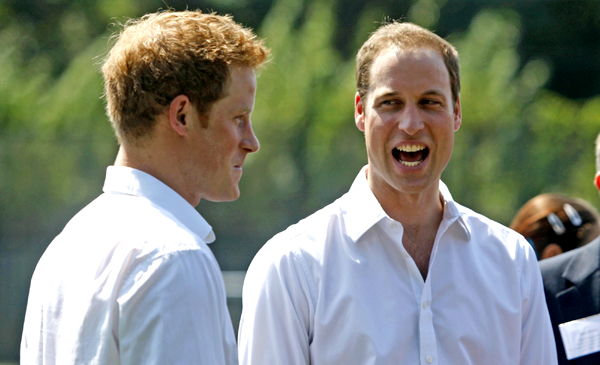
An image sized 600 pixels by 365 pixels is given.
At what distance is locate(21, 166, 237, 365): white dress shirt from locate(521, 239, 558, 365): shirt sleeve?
1285 millimetres

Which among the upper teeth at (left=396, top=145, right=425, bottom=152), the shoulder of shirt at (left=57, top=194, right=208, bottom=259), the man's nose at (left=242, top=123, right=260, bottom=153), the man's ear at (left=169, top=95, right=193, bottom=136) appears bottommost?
the shoulder of shirt at (left=57, top=194, right=208, bottom=259)

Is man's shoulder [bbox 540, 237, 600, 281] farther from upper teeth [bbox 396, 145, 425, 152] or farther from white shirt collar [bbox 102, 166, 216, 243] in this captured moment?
white shirt collar [bbox 102, 166, 216, 243]

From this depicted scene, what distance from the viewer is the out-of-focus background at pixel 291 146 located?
11914mm

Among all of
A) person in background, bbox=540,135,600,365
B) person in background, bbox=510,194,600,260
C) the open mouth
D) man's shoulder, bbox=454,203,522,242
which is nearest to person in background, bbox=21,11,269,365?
the open mouth

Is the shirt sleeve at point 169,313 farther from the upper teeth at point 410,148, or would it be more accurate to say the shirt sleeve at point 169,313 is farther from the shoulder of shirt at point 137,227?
the upper teeth at point 410,148

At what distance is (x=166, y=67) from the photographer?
189 cm

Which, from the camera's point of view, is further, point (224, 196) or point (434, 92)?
point (434, 92)

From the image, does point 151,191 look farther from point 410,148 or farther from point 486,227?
point 486,227

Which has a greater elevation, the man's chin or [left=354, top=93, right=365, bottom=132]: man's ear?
[left=354, top=93, right=365, bottom=132]: man's ear

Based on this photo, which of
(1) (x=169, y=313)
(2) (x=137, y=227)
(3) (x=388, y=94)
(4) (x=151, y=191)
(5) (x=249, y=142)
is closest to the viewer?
(1) (x=169, y=313)

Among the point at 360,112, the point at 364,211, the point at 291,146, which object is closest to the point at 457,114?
the point at 360,112

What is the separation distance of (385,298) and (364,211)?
349 mm

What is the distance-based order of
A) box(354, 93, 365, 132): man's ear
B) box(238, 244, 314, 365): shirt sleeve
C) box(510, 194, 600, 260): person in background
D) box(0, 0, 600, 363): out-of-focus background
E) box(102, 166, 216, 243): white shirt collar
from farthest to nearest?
box(0, 0, 600, 363): out-of-focus background, box(510, 194, 600, 260): person in background, box(354, 93, 365, 132): man's ear, box(238, 244, 314, 365): shirt sleeve, box(102, 166, 216, 243): white shirt collar

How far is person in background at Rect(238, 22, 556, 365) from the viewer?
2.41 m
